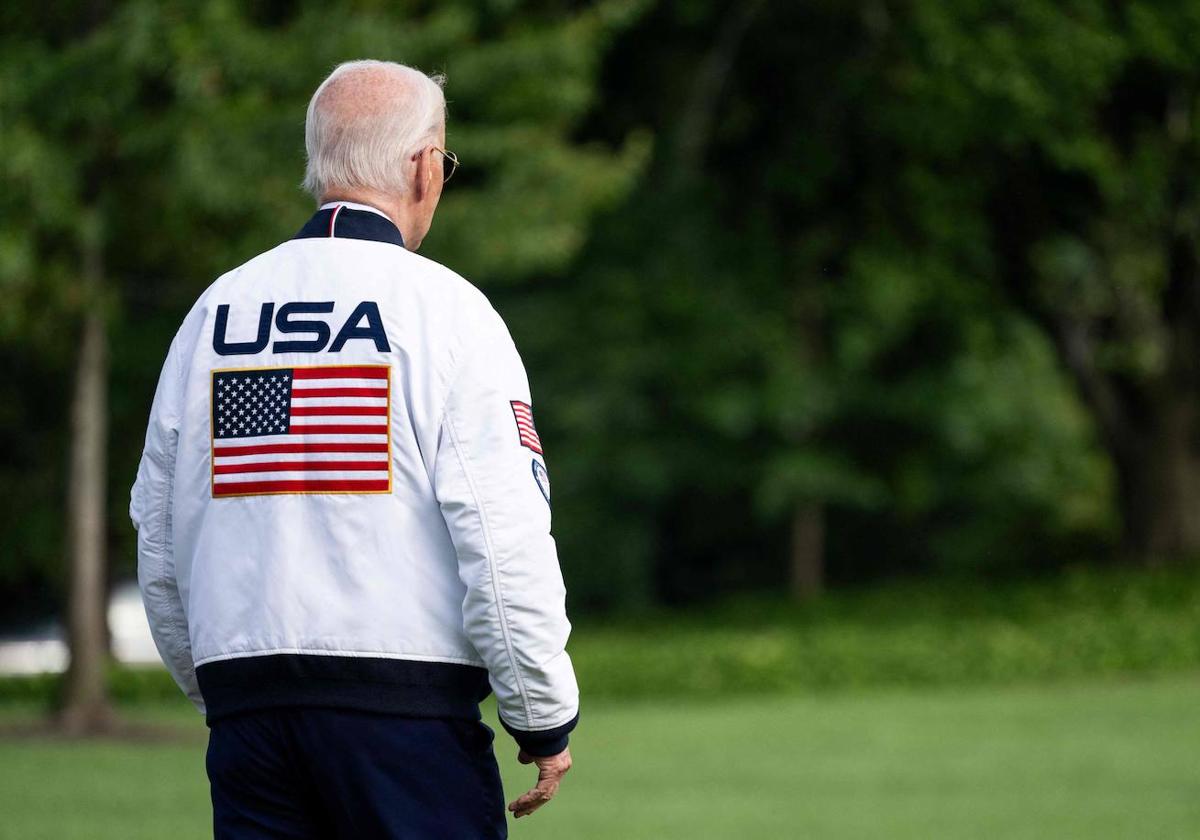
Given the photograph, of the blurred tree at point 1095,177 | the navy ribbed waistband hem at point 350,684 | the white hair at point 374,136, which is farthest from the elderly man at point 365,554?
the blurred tree at point 1095,177

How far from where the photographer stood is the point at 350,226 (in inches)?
113

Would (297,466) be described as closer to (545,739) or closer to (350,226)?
(350,226)

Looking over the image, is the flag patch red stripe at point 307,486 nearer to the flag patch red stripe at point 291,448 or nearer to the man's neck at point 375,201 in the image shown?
the flag patch red stripe at point 291,448

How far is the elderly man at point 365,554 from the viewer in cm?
269

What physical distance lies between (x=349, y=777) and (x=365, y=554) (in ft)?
1.10

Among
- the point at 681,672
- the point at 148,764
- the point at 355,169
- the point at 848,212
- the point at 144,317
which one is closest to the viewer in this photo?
the point at 355,169

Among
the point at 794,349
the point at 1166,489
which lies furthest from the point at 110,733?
the point at 794,349

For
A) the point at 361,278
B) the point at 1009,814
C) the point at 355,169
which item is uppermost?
the point at 355,169

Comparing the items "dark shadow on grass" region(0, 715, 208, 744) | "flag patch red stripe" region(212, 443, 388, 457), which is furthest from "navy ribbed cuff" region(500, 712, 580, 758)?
"dark shadow on grass" region(0, 715, 208, 744)

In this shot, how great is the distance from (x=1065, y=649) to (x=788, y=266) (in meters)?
7.10

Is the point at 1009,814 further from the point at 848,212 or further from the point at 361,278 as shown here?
the point at 848,212

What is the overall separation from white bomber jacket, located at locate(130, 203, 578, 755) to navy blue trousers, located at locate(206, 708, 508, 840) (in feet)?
0.11

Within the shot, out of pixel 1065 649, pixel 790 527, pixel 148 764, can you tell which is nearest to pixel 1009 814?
pixel 148 764

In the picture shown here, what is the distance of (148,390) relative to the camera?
20766 millimetres
